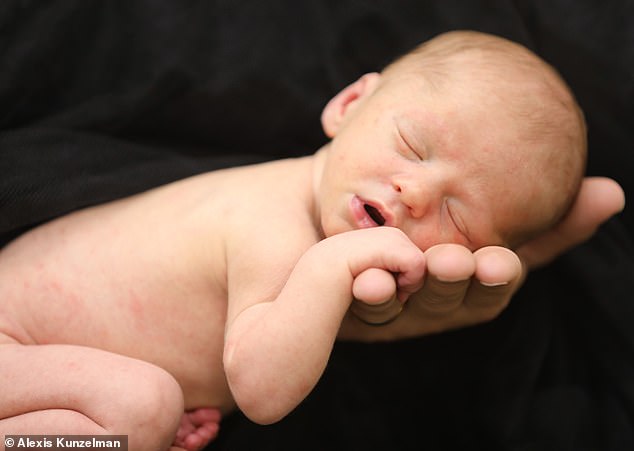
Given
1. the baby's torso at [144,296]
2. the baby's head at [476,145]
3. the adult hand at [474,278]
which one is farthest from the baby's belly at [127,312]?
the baby's head at [476,145]

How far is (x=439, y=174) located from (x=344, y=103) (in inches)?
14.3

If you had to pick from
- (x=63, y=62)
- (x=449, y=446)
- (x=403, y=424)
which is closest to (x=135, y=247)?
(x=63, y=62)

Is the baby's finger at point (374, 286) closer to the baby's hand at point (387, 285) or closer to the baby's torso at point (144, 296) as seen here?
the baby's hand at point (387, 285)

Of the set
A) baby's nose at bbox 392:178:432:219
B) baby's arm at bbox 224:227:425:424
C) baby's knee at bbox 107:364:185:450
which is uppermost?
baby's nose at bbox 392:178:432:219

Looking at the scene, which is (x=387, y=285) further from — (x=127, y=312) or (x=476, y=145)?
(x=127, y=312)

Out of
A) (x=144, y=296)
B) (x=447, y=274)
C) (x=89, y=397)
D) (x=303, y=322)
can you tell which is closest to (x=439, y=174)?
(x=447, y=274)

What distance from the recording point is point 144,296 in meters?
1.40

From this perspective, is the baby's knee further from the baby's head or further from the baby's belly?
the baby's head

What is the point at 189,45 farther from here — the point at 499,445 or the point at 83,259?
the point at 499,445

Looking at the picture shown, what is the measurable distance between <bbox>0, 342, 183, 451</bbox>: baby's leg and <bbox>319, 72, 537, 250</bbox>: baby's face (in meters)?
0.42

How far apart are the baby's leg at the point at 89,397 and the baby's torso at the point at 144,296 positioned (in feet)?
0.32

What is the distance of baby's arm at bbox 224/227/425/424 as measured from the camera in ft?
3.73

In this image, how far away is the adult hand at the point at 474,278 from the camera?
1183mm

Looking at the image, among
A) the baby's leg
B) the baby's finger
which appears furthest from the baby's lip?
the baby's leg
